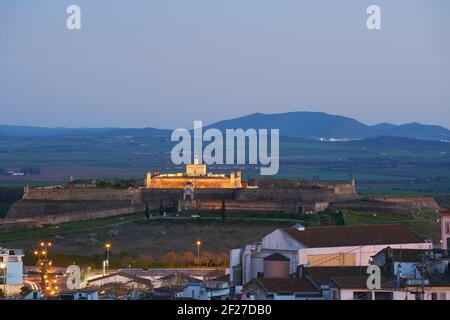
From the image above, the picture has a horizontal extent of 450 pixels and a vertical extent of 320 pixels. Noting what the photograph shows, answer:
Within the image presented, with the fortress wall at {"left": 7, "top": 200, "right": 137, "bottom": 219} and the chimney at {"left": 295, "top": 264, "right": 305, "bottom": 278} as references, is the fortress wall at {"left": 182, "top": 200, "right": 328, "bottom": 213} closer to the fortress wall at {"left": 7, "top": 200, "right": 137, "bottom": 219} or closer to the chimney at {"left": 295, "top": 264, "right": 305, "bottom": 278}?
the fortress wall at {"left": 7, "top": 200, "right": 137, "bottom": 219}

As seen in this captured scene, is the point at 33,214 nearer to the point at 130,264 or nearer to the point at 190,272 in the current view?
the point at 130,264

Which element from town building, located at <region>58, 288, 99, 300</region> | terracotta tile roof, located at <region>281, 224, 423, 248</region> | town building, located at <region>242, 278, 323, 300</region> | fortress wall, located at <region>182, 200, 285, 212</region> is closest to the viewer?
town building, located at <region>58, 288, 99, 300</region>

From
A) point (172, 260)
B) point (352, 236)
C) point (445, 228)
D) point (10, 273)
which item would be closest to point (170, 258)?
point (172, 260)

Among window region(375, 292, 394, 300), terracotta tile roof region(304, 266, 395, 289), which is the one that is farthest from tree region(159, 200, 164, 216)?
window region(375, 292, 394, 300)

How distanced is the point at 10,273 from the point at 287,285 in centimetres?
793

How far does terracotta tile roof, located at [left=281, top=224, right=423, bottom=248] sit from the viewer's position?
27.5 meters

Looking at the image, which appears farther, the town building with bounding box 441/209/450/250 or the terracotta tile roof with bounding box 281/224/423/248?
the terracotta tile roof with bounding box 281/224/423/248

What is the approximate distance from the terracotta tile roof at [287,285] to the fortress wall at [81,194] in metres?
35.9

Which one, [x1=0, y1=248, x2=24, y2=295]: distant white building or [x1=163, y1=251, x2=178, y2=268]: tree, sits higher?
[x1=0, y1=248, x2=24, y2=295]: distant white building

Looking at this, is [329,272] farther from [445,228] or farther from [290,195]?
[290,195]

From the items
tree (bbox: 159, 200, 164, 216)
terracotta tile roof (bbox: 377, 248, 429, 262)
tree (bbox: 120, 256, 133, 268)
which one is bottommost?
tree (bbox: 120, 256, 133, 268)

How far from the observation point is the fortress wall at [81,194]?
58250 mm

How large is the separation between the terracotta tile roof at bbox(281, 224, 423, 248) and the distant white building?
486cm
